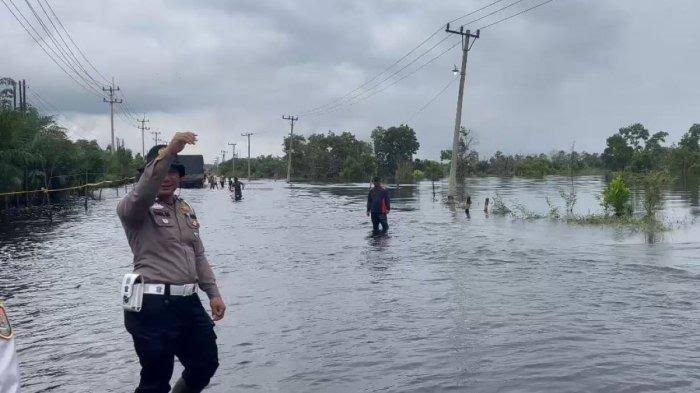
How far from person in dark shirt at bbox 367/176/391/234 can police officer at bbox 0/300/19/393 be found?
15.4m

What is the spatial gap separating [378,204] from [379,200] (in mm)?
160

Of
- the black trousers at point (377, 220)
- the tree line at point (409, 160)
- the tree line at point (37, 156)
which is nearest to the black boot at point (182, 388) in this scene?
the black trousers at point (377, 220)

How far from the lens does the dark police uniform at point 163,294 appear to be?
13.7 ft

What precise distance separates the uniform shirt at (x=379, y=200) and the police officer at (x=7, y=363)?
1575 centimetres

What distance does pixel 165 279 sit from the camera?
169 inches

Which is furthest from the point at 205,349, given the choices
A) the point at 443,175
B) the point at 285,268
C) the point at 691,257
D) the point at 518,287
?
the point at 443,175

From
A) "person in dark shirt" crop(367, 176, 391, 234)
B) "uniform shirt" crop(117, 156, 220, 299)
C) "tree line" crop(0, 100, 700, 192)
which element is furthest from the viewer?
"tree line" crop(0, 100, 700, 192)

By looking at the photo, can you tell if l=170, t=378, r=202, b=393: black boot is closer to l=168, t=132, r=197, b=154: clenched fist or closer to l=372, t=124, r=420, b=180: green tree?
l=168, t=132, r=197, b=154: clenched fist

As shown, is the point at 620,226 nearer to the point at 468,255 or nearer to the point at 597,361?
the point at 468,255

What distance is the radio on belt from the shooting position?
165 inches

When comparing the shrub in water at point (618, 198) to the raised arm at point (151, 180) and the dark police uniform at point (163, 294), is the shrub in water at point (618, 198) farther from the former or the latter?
the raised arm at point (151, 180)

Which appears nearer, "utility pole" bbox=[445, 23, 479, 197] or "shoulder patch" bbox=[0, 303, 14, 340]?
"shoulder patch" bbox=[0, 303, 14, 340]

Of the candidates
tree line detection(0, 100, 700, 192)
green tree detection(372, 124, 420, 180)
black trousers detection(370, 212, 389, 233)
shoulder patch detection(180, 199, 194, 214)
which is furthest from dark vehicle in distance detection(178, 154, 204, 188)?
shoulder patch detection(180, 199, 194, 214)

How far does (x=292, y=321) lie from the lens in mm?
8555
